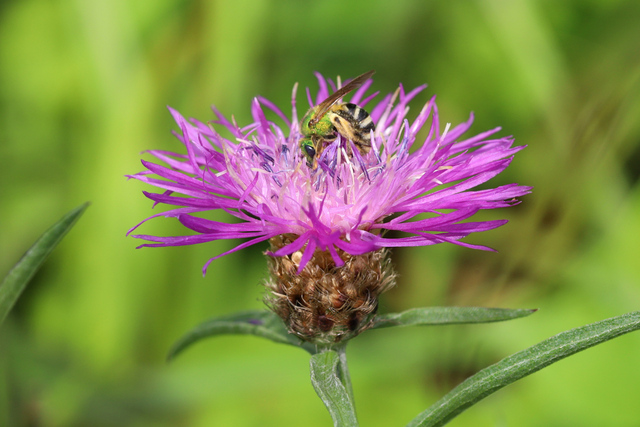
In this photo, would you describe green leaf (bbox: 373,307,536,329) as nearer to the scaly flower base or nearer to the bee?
the scaly flower base

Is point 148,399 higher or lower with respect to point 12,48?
lower

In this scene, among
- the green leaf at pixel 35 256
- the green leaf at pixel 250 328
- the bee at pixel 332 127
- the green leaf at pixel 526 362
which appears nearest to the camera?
the green leaf at pixel 526 362

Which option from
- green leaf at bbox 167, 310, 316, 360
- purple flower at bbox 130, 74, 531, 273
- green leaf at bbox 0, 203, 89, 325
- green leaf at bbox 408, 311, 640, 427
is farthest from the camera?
green leaf at bbox 167, 310, 316, 360

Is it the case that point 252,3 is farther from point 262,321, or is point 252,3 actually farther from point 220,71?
point 262,321

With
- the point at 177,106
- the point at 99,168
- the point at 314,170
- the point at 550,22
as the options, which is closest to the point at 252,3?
the point at 177,106

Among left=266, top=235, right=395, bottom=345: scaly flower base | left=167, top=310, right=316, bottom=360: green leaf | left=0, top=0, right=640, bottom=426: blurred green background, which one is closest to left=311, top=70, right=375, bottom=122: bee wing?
left=266, top=235, right=395, bottom=345: scaly flower base

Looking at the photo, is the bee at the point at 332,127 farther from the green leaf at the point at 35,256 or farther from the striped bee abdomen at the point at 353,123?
the green leaf at the point at 35,256

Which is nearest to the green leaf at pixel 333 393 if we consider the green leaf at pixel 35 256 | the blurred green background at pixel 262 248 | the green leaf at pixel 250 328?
the green leaf at pixel 250 328
